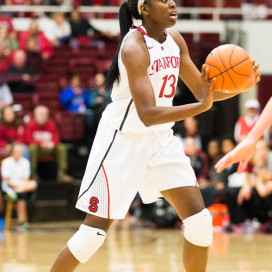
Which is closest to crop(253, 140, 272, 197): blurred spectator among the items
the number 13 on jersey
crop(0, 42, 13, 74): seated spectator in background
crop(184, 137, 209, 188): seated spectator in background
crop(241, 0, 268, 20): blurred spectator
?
crop(184, 137, 209, 188): seated spectator in background

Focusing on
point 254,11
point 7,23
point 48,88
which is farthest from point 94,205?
point 254,11

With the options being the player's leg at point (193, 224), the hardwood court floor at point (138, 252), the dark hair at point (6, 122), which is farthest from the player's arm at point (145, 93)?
the dark hair at point (6, 122)

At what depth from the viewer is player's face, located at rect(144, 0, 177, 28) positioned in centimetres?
425

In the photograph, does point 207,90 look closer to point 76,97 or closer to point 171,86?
point 171,86

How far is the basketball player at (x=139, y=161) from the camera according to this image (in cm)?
422

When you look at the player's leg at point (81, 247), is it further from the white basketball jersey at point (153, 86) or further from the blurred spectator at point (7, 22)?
the blurred spectator at point (7, 22)

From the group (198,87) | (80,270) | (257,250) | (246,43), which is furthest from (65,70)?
(198,87)

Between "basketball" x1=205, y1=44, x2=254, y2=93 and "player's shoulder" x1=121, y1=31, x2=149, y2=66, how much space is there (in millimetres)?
375

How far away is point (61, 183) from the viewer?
36.8 ft

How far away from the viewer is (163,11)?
14.0 ft

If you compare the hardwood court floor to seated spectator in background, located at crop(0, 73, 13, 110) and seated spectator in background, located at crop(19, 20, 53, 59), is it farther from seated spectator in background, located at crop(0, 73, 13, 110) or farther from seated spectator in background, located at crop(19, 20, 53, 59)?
seated spectator in background, located at crop(19, 20, 53, 59)

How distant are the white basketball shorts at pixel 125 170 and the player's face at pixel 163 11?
679 mm

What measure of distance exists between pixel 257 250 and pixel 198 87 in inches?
138

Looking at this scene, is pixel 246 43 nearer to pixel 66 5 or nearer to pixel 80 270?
pixel 66 5
